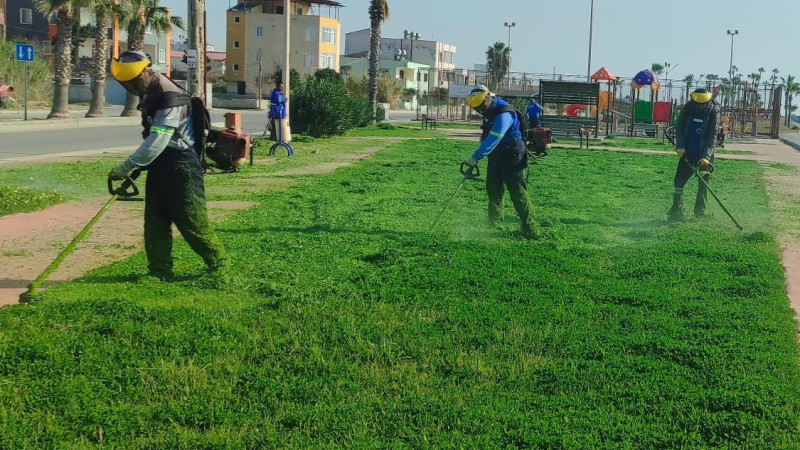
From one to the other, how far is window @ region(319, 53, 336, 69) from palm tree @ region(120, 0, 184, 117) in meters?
37.2

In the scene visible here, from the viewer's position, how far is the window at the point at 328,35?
9012 centimetres

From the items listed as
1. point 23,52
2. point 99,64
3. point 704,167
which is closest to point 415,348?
point 704,167

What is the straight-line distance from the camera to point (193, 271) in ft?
25.2

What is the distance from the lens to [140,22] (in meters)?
42.9

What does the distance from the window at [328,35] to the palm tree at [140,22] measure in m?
38.0

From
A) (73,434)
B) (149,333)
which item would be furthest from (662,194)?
(73,434)

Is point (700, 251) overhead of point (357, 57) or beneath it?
beneath

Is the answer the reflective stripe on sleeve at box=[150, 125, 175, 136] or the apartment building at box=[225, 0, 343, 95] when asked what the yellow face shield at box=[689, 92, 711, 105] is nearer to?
the reflective stripe on sleeve at box=[150, 125, 175, 136]

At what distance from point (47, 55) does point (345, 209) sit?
219 ft

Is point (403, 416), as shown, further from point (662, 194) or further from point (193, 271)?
A: point (662, 194)

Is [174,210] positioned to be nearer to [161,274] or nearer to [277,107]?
[161,274]

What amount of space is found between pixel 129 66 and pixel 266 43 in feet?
278

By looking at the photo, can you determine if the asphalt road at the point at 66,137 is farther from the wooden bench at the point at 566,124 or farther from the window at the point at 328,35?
the window at the point at 328,35

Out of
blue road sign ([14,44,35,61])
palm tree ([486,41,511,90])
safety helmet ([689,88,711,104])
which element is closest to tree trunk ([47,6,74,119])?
blue road sign ([14,44,35,61])
